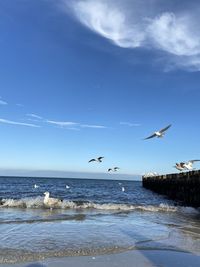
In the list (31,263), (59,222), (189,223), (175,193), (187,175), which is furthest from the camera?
(175,193)

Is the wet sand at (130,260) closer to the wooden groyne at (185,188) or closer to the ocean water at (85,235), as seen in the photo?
the ocean water at (85,235)

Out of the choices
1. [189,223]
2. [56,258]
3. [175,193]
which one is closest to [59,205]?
[189,223]

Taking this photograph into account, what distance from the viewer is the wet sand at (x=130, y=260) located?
8914 mm

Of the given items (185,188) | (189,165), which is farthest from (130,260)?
(185,188)

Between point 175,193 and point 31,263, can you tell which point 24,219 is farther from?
point 175,193

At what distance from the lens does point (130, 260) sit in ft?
30.8

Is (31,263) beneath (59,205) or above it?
beneath

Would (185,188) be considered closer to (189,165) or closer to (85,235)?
(189,165)

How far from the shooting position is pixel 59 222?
15.3m

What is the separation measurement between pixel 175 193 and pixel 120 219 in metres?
21.2

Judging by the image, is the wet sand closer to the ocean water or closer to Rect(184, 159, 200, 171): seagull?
the ocean water

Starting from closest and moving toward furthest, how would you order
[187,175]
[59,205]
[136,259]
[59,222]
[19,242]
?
[136,259] < [19,242] < [59,222] < [59,205] < [187,175]

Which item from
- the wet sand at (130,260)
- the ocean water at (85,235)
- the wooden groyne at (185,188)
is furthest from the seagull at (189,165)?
the wet sand at (130,260)

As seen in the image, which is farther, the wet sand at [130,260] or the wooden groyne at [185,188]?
the wooden groyne at [185,188]
